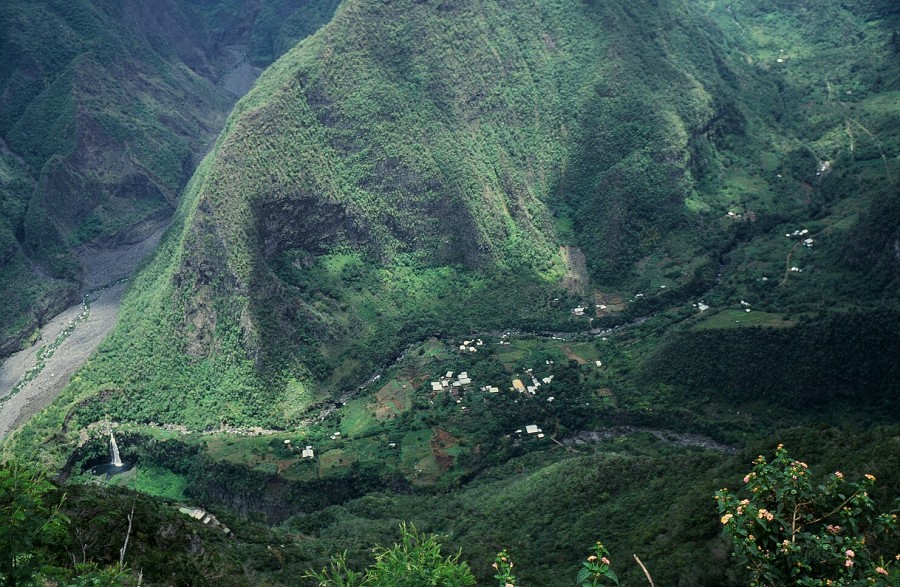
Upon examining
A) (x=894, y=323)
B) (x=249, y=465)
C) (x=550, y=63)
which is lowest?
(x=894, y=323)

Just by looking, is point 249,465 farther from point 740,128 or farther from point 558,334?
point 740,128

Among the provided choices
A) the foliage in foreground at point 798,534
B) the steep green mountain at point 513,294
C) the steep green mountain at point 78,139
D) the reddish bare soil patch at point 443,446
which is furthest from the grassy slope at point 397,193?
the foliage in foreground at point 798,534

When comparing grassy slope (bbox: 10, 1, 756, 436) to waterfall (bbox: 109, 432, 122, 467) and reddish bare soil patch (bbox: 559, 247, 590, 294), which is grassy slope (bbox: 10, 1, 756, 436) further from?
waterfall (bbox: 109, 432, 122, 467)

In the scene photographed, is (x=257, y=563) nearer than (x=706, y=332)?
Yes

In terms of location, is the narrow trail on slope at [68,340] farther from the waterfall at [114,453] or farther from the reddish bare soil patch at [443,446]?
the reddish bare soil patch at [443,446]

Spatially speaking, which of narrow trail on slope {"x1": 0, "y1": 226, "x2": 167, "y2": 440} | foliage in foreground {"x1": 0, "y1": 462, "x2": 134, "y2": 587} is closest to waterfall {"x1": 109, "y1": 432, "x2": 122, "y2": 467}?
narrow trail on slope {"x1": 0, "y1": 226, "x2": 167, "y2": 440}

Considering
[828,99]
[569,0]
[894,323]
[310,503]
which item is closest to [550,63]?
[569,0]
